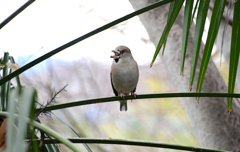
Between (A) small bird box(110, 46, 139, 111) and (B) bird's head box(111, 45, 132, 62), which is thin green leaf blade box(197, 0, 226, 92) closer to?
(A) small bird box(110, 46, 139, 111)

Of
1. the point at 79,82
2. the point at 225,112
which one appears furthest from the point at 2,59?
the point at 79,82

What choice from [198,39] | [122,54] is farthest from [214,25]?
[122,54]

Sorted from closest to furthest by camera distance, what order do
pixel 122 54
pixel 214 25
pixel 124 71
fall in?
pixel 214 25
pixel 124 71
pixel 122 54

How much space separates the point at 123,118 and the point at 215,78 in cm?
517

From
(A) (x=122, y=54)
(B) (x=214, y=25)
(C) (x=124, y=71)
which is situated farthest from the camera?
(A) (x=122, y=54)

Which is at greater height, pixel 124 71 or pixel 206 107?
pixel 124 71

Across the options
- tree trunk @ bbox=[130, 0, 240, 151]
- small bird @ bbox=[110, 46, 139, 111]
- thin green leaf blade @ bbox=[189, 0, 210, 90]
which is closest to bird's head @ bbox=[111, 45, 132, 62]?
small bird @ bbox=[110, 46, 139, 111]

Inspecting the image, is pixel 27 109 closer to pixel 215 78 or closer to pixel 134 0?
pixel 215 78

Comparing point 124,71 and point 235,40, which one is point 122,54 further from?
point 235,40

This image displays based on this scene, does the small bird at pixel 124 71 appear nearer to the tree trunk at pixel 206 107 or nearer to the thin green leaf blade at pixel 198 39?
the tree trunk at pixel 206 107

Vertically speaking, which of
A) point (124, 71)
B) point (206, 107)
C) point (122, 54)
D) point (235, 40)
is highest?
point (122, 54)

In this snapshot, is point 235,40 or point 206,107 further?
point 206,107

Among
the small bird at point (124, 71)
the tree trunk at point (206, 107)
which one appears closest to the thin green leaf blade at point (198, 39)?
the small bird at point (124, 71)

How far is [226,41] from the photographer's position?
193 inches
